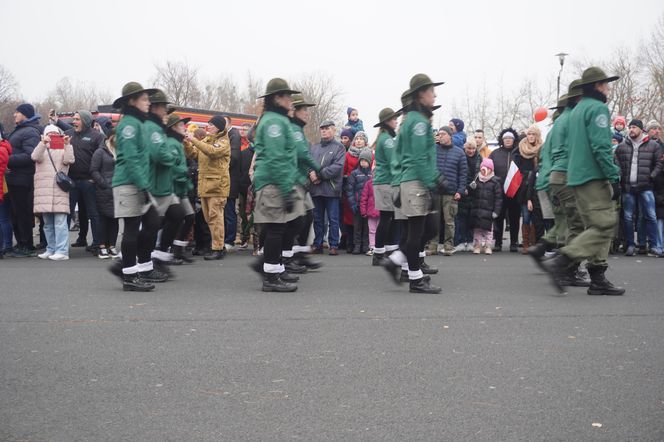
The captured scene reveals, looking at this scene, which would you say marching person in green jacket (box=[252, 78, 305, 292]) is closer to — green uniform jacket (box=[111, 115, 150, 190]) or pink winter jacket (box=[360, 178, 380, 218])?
green uniform jacket (box=[111, 115, 150, 190])

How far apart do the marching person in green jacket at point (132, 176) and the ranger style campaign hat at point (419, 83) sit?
2781 millimetres

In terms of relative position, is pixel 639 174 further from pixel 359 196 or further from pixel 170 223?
pixel 170 223

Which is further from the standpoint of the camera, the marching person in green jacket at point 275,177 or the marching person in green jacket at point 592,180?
the marching person in green jacket at point 275,177

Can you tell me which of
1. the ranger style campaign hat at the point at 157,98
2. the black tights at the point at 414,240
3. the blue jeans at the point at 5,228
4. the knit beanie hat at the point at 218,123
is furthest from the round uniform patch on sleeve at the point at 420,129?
the blue jeans at the point at 5,228

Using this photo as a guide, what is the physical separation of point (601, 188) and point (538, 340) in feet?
8.85

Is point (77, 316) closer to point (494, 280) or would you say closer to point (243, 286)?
point (243, 286)

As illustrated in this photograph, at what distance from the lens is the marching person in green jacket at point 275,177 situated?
314 inches

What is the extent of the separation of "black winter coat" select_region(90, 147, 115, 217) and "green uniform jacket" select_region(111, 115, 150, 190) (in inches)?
150

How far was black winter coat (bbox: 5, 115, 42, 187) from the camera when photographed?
11.9 metres

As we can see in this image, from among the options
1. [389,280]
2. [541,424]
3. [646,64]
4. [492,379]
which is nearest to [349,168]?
[389,280]

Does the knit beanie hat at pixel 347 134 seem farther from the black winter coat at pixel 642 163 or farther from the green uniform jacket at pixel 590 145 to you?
the green uniform jacket at pixel 590 145

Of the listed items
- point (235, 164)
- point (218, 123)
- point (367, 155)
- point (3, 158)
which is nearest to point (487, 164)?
point (367, 155)

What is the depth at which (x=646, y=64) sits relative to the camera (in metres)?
39.1

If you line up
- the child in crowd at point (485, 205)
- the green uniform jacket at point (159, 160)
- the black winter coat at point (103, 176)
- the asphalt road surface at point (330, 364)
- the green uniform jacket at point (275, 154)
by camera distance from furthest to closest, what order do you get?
the child in crowd at point (485, 205) → the black winter coat at point (103, 176) → the green uniform jacket at point (159, 160) → the green uniform jacket at point (275, 154) → the asphalt road surface at point (330, 364)
